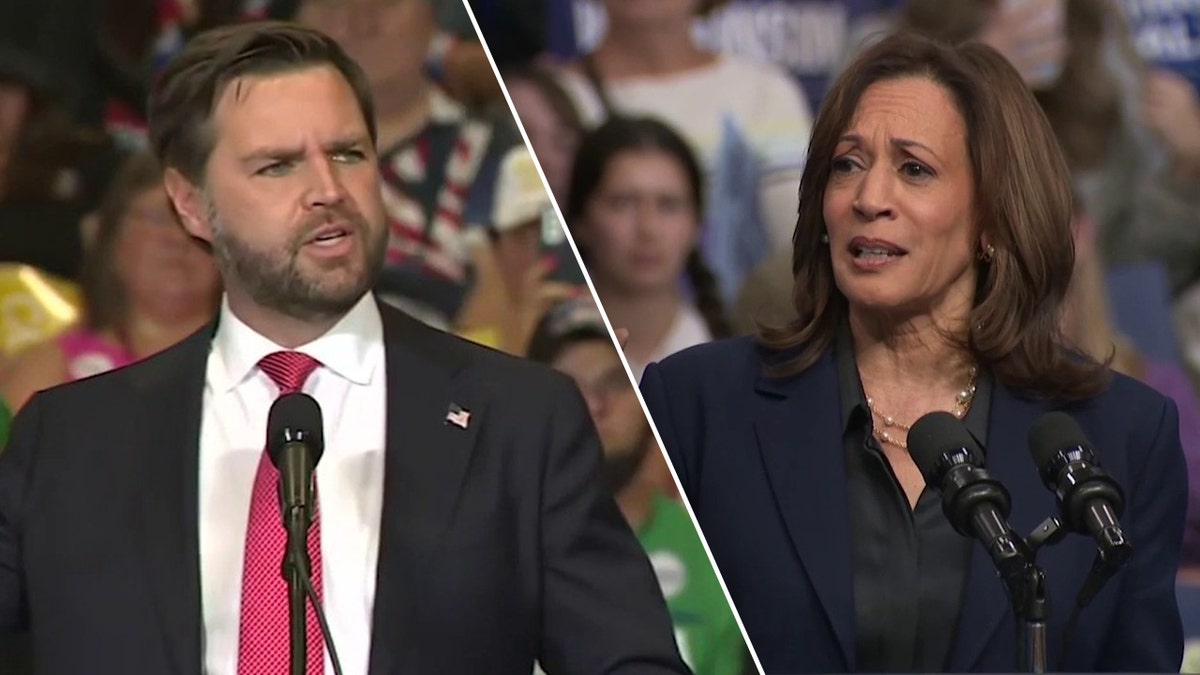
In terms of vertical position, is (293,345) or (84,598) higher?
(293,345)

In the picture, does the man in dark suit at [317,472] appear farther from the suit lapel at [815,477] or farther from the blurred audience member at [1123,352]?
the blurred audience member at [1123,352]

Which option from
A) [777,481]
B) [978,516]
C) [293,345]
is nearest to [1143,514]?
[777,481]

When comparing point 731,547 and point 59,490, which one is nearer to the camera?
point 59,490

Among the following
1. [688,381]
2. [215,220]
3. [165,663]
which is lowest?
[165,663]

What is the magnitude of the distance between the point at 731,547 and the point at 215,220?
2.82 ft

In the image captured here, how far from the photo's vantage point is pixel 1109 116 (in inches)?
169

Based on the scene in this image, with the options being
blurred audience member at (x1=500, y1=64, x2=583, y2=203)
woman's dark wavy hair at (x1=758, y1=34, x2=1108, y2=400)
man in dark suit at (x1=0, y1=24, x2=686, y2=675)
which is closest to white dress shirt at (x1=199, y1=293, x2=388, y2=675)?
man in dark suit at (x1=0, y1=24, x2=686, y2=675)

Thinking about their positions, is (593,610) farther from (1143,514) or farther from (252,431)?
(1143,514)

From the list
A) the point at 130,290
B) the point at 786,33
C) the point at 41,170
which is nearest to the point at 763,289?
the point at 786,33

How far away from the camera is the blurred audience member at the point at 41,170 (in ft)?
11.6

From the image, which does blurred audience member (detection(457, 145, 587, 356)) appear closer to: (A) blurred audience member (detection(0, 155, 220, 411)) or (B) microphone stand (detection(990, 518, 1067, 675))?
(A) blurred audience member (detection(0, 155, 220, 411))

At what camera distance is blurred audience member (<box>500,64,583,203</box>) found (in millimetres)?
Answer: 4043

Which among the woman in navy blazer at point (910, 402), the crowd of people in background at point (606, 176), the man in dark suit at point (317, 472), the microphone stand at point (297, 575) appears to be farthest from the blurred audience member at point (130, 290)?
the microphone stand at point (297, 575)

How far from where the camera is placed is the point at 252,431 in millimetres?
2789
